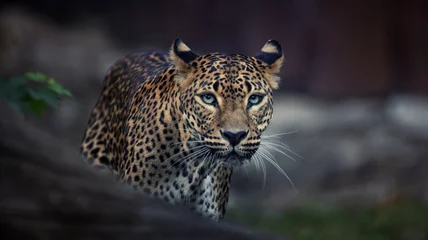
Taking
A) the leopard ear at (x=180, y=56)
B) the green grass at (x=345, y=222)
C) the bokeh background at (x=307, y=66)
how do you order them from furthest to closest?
1. the bokeh background at (x=307, y=66)
2. the green grass at (x=345, y=222)
3. the leopard ear at (x=180, y=56)

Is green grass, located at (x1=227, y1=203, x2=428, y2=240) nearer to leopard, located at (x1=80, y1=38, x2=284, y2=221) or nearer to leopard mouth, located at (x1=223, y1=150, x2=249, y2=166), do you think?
leopard, located at (x1=80, y1=38, x2=284, y2=221)

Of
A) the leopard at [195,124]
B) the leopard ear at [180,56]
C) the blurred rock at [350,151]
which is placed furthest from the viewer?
the blurred rock at [350,151]

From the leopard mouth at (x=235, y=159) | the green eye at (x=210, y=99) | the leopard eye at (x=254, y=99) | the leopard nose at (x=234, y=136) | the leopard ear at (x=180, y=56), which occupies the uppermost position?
the leopard ear at (x=180, y=56)

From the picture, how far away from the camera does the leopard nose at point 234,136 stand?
5492 mm

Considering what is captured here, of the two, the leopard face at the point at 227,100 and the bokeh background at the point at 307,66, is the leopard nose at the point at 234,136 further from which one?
the bokeh background at the point at 307,66

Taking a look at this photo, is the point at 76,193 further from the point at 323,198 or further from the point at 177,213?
the point at 323,198

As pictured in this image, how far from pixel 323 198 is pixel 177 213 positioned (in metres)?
9.10

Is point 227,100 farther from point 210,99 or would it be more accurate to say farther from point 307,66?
point 307,66

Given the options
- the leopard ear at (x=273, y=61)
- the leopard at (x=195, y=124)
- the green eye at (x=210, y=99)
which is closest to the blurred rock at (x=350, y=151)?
the leopard at (x=195, y=124)

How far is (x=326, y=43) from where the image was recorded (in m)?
12.9

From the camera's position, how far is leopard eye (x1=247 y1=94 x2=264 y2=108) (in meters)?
5.68

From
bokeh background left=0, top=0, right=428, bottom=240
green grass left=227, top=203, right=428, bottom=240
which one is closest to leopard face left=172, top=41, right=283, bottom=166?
green grass left=227, top=203, right=428, bottom=240

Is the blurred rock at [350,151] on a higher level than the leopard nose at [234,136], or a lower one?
higher

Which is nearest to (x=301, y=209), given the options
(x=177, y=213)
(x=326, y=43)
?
(x=326, y=43)
